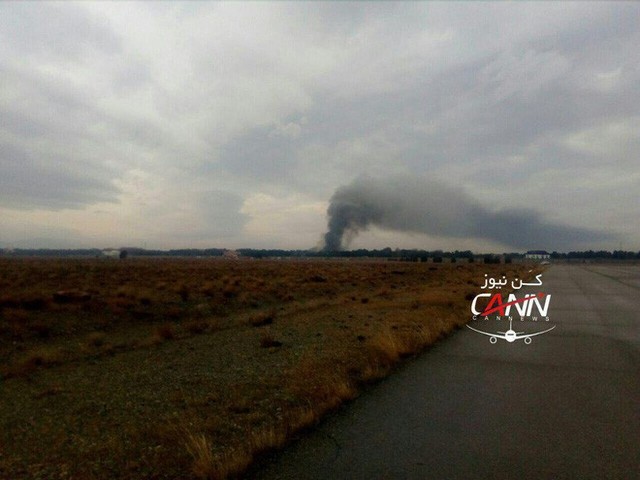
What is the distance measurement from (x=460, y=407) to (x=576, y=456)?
6.14ft

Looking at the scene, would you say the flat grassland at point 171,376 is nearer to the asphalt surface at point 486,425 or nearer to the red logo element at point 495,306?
the asphalt surface at point 486,425

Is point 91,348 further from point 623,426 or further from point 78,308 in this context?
point 623,426

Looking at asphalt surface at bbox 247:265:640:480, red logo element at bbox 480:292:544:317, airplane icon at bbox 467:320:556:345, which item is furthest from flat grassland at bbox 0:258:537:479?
airplane icon at bbox 467:320:556:345

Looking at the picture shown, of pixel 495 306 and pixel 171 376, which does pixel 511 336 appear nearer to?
pixel 495 306

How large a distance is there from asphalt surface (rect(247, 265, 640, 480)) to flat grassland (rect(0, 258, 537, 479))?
0.58 metres

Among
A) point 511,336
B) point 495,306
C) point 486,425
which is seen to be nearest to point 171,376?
point 486,425

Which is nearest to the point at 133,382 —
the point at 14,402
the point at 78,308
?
the point at 14,402

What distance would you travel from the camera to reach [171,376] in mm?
9570

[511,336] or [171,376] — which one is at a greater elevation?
[511,336]

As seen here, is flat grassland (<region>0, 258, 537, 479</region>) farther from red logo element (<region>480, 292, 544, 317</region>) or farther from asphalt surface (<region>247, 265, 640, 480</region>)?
red logo element (<region>480, 292, 544, 317</region>)

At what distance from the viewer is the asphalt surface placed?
4676 millimetres

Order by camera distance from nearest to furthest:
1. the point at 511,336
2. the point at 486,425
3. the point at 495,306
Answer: the point at 486,425
the point at 511,336
the point at 495,306

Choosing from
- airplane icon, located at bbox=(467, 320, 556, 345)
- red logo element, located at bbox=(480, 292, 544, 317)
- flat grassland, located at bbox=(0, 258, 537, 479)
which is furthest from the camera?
red logo element, located at bbox=(480, 292, 544, 317)

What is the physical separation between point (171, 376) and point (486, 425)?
20.5 ft
